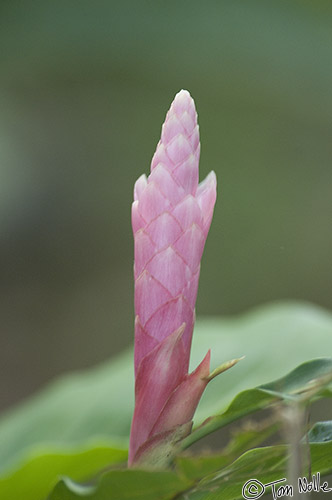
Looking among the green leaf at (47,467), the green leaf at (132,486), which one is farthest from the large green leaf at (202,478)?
the green leaf at (47,467)

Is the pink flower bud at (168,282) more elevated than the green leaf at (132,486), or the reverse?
the pink flower bud at (168,282)

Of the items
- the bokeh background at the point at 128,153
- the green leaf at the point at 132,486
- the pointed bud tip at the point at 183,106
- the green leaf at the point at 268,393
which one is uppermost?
the bokeh background at the point at 128,153

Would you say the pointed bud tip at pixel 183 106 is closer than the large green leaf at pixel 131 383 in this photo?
Yes

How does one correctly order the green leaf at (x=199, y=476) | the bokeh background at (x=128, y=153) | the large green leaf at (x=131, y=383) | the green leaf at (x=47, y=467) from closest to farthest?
the green leaf at (x=199, y=476) < the green leaf at (x=47, y=467) < the large green leaf at (x=131, y=383) < the bokeh background at (x=128, y=153)

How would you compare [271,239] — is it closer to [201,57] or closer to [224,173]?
[224,173]

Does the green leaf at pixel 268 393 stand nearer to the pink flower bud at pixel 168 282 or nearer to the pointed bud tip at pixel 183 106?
the pink flower bud at pixel 168 282

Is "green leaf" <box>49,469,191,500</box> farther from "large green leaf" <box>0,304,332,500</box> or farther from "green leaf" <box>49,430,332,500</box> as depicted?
"large green leaf" <box>0,304,332,500</box>

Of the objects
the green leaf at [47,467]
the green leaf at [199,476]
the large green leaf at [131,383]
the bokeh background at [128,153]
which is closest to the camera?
the green leaf at [199,476]
